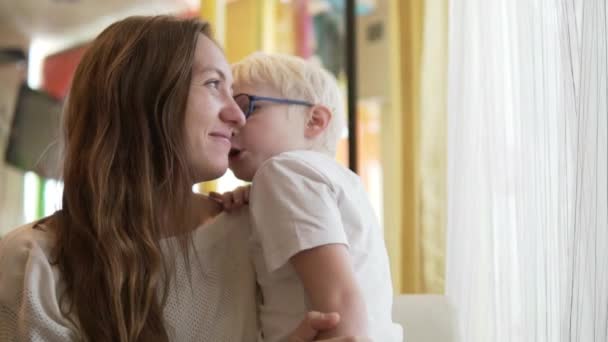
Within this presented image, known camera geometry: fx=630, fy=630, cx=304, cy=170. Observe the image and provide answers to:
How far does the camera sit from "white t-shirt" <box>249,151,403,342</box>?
96 centimetres

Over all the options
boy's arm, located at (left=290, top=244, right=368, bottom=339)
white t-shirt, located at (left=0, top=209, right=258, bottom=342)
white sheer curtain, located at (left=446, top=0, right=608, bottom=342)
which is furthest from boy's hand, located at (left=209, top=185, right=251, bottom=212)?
white sheer curtain, located at (left=446, top=0, right=608, bottom=342)

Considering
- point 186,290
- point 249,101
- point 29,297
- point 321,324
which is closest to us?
point 321,324

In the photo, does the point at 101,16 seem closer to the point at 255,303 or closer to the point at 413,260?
the point at 413,260

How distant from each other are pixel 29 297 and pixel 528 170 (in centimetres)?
100

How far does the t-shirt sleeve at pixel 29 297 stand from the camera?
1.02 metres

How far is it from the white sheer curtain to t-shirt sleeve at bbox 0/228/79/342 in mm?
901

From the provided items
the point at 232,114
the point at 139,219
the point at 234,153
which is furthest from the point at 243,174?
the point at 139,219

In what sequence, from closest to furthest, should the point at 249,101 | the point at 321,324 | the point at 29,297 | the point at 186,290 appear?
the point at 321,324 < the point at 29,297 < the point at 186,290 < the point at 249,101

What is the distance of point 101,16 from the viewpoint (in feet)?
11.2

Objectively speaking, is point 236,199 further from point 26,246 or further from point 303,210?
point 26,246

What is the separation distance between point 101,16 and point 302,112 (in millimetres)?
2466

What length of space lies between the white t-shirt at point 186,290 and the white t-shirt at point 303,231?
5cm

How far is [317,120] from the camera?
1.32 meters

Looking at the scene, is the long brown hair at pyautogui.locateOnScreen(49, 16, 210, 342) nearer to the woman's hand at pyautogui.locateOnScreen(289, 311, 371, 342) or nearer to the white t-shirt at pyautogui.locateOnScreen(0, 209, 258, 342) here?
the white t-shirt at pyautogui.locateOnScreen(0, 209, 258, 342)
